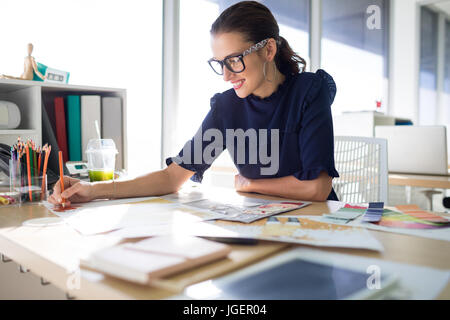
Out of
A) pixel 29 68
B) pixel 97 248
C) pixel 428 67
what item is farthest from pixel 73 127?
pixel 428 67

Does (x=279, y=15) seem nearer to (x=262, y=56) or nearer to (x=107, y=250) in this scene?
(x=262, y=56)

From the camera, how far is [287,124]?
128cm

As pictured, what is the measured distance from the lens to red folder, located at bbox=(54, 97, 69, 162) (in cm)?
152

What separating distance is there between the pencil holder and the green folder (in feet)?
2.01

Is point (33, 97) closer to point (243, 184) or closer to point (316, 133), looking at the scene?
point (243, 184)

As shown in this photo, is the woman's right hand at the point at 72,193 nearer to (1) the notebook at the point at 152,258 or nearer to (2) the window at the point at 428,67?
(1) the notebook at the point at 152,258

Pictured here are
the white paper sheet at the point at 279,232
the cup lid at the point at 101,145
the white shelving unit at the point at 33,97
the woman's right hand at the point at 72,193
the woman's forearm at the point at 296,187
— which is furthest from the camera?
the white shelving unit at the point at 33,97

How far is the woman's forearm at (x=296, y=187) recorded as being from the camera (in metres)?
1.05

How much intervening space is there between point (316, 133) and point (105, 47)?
125 centimetres

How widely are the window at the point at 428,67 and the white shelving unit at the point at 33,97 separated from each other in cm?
423

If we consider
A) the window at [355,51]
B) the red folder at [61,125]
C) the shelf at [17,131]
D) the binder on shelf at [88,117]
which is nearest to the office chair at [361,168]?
the binder on shelf at [88,117]
